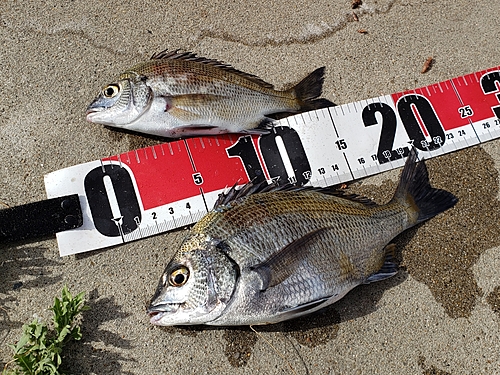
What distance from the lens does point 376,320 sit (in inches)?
119

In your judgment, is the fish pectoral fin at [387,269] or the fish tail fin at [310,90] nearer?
the fish pectoral fin at [387,269]

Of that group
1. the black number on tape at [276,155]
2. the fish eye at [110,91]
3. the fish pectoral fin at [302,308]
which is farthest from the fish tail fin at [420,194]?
the fish eye at [110,91]

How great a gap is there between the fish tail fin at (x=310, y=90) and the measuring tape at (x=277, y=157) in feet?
0.23

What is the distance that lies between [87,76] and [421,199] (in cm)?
290

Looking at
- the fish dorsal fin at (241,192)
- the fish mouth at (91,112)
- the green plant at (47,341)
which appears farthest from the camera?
A: the fish mouth at (91,112)

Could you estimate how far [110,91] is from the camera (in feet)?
10.2

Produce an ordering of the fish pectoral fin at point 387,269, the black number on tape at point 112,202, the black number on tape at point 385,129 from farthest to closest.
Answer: the black number on tape at point 385,129
the black number on tape at point 112,202
the fish pectoral fin at point 387,269

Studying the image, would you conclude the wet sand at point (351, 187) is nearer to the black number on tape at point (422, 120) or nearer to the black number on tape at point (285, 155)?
the black number on tape at point (422, 120)

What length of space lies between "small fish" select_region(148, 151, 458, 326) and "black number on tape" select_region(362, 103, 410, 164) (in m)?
0.52

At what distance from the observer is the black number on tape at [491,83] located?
352cm

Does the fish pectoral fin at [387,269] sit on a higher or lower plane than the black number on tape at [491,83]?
lower

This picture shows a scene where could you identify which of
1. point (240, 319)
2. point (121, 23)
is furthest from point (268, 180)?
point (121, 23)

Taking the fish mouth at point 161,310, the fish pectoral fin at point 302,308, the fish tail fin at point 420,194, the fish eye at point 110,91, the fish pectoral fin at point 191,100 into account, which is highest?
the fish eye at point 110,91

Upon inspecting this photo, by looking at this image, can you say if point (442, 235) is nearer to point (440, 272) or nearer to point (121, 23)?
point (440, 272)
